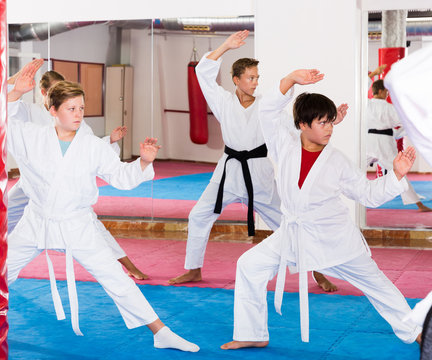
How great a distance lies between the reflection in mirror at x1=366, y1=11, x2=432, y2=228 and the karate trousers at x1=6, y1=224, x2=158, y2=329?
11.6 feet

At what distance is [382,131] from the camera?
242 inches

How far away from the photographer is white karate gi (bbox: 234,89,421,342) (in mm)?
3037

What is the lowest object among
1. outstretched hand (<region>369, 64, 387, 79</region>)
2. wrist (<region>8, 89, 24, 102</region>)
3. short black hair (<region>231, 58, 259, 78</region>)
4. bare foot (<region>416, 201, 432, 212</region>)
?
bare foot (<region>416, 201, 432, 212</region>)

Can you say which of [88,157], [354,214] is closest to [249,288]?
[88,157]

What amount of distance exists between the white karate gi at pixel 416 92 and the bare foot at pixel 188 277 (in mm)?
3021

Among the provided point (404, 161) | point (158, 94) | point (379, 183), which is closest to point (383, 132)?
point (158, 94)

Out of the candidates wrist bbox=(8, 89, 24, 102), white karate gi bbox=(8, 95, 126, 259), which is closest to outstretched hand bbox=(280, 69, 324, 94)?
wrist bbox=(8, 89, 24, 102)

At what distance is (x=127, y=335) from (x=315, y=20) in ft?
11.4

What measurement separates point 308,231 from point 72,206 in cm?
103

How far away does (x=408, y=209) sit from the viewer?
6223 mm

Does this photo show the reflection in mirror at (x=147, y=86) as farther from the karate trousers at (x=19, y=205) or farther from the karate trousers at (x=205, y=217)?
the karate trousers at (x=19, y=205)

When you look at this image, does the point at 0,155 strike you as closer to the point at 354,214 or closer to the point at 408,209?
the point at 354,214

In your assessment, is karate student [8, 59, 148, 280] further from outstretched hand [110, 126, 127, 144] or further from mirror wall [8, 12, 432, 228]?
mirror wall [8, 12, 432, 228]

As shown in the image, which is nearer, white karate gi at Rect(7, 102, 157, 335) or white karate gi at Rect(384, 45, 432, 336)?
white karate gi at Rect(384, 45, 432, 336)
